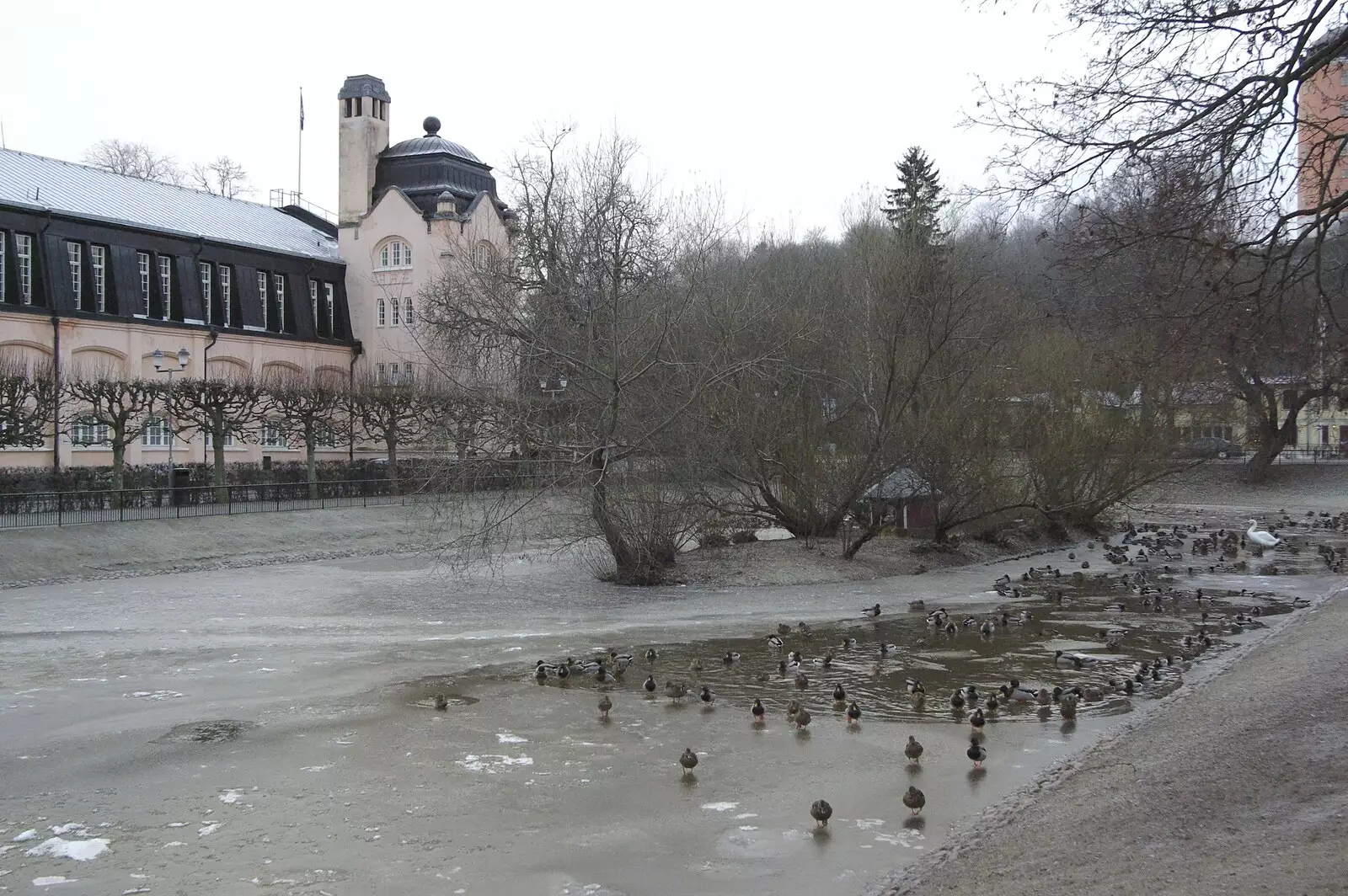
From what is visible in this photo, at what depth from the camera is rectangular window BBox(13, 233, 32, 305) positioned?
1825 inches

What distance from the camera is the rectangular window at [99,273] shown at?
49688mm

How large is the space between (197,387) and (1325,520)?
41405 mm

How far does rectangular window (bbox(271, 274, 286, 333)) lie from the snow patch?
52.7 meters

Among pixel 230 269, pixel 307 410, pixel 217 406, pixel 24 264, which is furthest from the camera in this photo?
pixel 230 269

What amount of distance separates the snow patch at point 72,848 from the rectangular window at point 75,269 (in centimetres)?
4578

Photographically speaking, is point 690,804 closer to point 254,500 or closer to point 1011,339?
point 1011,339

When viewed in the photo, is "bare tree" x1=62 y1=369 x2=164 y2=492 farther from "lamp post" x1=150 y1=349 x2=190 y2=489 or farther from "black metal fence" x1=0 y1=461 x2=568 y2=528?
"black metal fence" x1=0 y1=461 x2=568 y2=528

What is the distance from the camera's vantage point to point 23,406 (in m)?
36.3

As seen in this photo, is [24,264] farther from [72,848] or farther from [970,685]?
[970,685]

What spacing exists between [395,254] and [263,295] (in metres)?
7.68

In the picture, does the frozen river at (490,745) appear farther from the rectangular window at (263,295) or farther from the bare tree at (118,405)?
the rectangular window at (263,295)

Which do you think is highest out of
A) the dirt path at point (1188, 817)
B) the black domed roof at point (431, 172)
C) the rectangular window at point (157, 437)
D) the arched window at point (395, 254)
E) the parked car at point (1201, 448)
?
the black domed roof at point (431, 172)

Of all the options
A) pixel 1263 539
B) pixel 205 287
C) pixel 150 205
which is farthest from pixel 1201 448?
pixel 150 205

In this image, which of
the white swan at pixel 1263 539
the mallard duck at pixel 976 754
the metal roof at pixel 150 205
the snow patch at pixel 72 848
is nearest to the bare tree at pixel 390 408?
the metal roof at pixel 150 205
